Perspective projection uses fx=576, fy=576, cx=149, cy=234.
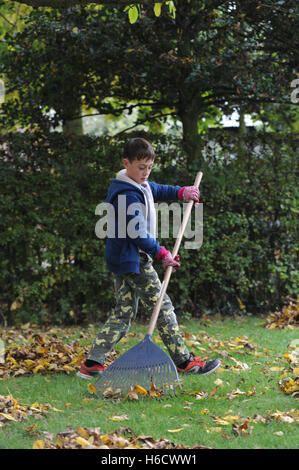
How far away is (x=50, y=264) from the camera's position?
7418mm

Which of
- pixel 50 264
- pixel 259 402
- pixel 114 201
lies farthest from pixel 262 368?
pixel 50 264

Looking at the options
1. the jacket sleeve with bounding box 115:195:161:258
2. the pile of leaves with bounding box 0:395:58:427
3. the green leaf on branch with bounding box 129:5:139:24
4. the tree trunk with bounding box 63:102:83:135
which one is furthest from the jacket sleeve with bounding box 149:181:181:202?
the tree trunk with bounding box 63:102:83:135

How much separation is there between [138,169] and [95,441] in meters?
2.19

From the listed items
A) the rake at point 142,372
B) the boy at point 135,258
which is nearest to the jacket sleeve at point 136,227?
the boy at point 135,258

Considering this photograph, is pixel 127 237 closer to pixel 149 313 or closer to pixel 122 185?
pixel 122 185

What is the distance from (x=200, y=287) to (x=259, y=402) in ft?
12.3

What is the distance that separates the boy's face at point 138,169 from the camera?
4621 millimetres

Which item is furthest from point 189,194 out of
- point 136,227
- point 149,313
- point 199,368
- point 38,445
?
point 38,445

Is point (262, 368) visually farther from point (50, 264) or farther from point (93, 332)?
point (50, 264)

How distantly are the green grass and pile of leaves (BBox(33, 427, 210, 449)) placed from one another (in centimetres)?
11

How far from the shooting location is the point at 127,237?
4570 mm

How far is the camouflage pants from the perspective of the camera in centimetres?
477

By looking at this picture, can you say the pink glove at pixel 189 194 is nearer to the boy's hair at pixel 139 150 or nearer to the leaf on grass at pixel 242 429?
the boy's hair at pixel 139 150

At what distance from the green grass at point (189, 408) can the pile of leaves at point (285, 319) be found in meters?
1.40
